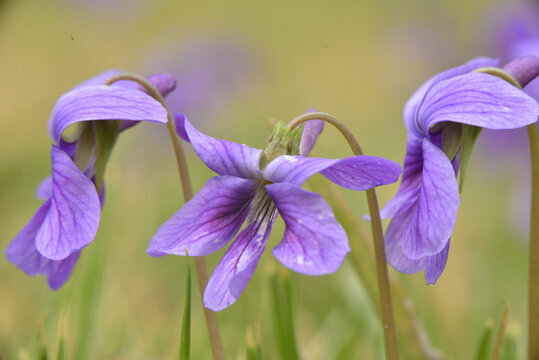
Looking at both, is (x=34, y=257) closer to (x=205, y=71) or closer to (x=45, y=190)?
(x=45, y=190)

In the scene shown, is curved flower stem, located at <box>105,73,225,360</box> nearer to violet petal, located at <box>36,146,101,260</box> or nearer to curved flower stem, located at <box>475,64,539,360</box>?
violet petal, located at <box>36,146,101,260</box>

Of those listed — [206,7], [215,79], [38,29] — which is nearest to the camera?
[38,29]

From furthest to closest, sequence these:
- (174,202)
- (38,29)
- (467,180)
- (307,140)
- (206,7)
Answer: (206,7), (467,180), (174,202), (38,29), (307,140)

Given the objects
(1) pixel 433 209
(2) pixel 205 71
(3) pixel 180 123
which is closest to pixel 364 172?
(1) pixel 433 209

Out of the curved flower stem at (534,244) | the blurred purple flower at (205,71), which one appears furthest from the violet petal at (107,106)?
the blurred purple flower at (205,71)

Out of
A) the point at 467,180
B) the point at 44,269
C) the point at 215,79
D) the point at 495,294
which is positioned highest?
the point at 44,269

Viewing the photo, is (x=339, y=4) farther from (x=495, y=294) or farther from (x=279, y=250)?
(x=279, y=250)

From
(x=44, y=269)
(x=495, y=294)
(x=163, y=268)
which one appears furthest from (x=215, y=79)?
(x=44, y=269)
